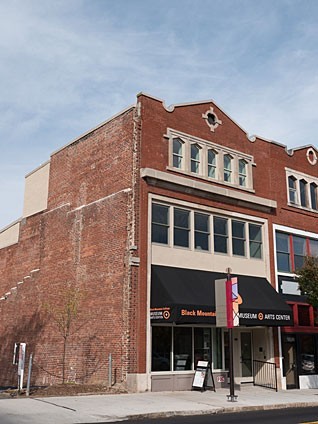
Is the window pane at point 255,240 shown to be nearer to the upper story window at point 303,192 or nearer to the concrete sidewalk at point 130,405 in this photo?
the upper story window at point 303,192

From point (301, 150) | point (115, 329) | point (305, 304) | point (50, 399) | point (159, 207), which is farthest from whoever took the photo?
point (301, 150)

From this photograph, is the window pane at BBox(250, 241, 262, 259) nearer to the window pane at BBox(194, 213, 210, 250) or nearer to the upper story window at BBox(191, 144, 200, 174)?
the window pane at BBox(194, 213, 210, 250)

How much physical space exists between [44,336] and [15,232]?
26.3 ft

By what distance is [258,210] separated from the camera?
24.8 m

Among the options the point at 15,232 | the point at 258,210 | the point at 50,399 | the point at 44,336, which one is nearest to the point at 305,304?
the point at 258,210

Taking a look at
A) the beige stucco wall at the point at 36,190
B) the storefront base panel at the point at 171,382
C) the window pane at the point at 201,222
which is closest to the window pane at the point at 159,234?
the window pane at the point at 201,222

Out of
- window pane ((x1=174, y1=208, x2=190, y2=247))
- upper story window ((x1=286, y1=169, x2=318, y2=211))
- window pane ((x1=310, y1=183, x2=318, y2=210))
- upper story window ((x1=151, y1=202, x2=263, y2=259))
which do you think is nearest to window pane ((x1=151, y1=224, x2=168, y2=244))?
upper story window ((x1=151, y1=202, x2=263, y2=259))

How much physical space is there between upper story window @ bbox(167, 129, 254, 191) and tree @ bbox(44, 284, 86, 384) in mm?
6820

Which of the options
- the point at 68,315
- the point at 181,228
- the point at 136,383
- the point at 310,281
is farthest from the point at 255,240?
the point at 136,383

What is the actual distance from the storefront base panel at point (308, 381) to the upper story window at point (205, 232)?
589cm

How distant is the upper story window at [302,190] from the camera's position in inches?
1065

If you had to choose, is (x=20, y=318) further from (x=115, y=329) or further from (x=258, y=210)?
(x=258, y=210)

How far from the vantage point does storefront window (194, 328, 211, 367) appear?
21.1 meters

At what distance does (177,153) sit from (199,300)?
21.8 feet
